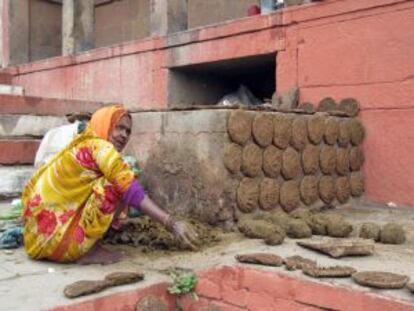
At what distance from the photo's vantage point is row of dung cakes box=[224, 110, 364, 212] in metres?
3.73

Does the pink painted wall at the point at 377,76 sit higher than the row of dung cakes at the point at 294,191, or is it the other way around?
the pink painted wall at the point at 377,76

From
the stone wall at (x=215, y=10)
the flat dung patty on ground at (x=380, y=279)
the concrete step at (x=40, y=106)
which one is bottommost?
the flat dung patty on ground at (x=380, y=279)

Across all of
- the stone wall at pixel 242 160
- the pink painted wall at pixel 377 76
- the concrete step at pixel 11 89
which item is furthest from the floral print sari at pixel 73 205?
the concrete step at pixel 11 89

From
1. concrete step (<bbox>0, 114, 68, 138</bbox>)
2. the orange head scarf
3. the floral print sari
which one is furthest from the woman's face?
concrete step (<bbox>0, 114, 68, 138</bbox>)

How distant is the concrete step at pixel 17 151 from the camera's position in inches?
219

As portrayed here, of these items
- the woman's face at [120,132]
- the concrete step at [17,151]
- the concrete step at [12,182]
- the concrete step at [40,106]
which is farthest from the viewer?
the concrete step at [40,106]

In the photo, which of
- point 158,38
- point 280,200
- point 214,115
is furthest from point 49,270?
point 158,38

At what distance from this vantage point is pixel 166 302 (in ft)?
8.87

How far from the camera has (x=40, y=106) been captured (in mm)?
6535

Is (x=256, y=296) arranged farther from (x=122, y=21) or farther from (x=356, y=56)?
(x=122, y=21)

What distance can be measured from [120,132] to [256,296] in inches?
46.7

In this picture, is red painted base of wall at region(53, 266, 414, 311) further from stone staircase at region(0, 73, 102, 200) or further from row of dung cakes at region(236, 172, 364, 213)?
stone staircase at region(0, 73, 102, 200)

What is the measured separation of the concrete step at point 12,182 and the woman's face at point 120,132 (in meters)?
2.50

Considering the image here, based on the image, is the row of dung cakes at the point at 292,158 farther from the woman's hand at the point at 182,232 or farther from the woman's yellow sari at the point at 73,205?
the woman's yellow sari at the point at 73,205
